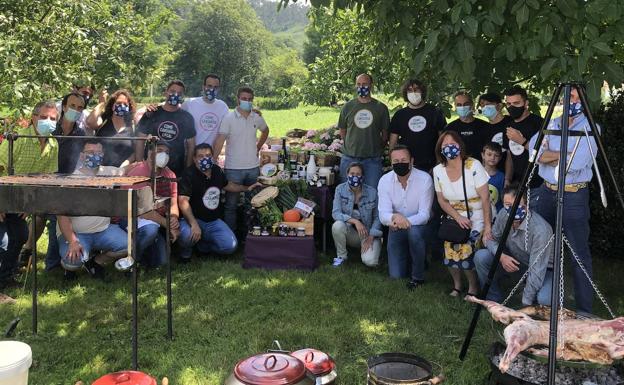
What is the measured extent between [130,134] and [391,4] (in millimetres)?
3294

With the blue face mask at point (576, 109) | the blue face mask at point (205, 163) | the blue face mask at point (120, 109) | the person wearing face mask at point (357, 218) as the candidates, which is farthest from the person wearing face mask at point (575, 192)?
the blue face mask at point (120, 109)

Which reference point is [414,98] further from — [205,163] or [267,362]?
[267,362]

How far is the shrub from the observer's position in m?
6.22

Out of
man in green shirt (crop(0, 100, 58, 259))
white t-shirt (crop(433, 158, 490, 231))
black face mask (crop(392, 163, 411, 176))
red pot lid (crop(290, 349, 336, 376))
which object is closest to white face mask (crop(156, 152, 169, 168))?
man in green shirt (crop(0, 100, 58, 259))

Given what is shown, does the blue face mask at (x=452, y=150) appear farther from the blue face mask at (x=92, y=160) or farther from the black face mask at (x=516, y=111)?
the blue face mask at (x=92, y=160)

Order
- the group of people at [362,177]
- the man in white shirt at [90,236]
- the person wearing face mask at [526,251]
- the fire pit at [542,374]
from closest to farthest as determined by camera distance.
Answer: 1. the fire pit at [542,374]
2. the person wearing face mask at [526,251]
3. the group of people at [362,177]
4. the man in white shirt at [90,236]

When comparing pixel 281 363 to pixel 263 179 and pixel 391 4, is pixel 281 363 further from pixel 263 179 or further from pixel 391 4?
pixel 263 179

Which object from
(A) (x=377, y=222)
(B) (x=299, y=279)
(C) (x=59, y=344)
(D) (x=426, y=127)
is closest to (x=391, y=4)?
(D) (x=426, y=127)

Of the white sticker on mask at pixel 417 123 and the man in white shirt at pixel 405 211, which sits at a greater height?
the white sticker on mask at pixel 417 123

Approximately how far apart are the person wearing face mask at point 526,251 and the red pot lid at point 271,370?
234cm

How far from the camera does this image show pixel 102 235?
18.1ft

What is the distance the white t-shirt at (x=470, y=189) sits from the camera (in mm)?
5141

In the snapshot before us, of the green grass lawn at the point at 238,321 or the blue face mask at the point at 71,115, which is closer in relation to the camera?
the green grass lawn at the point at 238,321

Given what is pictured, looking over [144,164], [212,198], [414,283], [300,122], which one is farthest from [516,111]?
[300,122]
